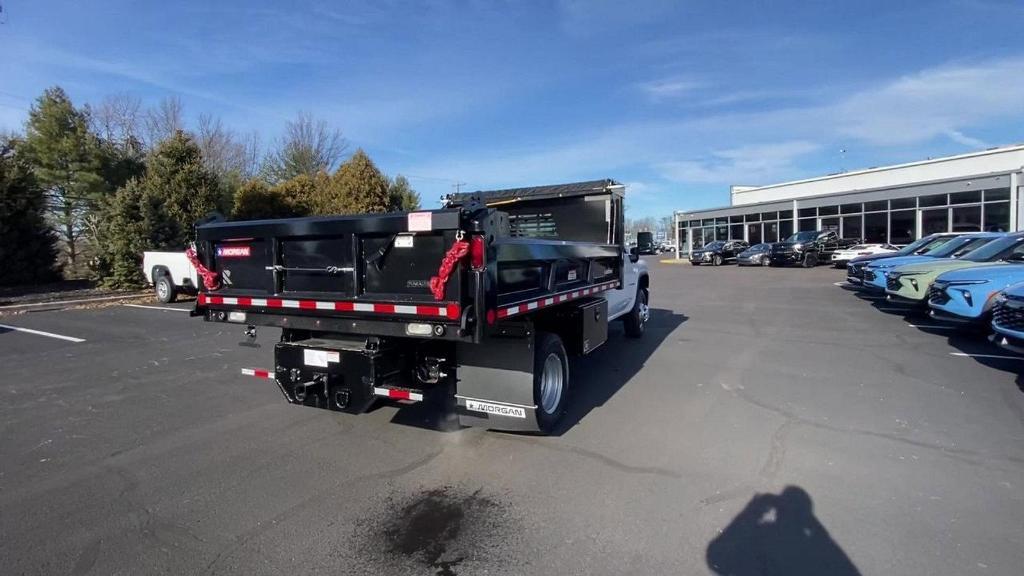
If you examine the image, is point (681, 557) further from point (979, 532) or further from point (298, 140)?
point (298, 140)

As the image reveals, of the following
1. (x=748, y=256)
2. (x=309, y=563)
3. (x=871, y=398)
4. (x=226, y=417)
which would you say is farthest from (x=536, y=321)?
(x=748, y=256)

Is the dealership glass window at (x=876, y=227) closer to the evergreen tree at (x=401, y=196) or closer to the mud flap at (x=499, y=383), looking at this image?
the evergreen tree at (x=401, y=196)

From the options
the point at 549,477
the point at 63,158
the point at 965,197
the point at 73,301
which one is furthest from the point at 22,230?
the point at 965,197

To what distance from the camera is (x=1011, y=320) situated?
6484 mm

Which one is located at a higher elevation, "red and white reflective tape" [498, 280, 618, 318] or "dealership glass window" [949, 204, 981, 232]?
"dealership glass window" [949, 204, 981, 232]

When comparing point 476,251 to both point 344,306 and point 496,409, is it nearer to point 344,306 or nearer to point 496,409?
point 344,306

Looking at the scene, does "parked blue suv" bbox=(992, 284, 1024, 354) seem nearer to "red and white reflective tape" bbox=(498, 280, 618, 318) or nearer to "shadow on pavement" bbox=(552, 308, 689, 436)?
"shadow on pavement" bbox=(552, 308, 689, 436)

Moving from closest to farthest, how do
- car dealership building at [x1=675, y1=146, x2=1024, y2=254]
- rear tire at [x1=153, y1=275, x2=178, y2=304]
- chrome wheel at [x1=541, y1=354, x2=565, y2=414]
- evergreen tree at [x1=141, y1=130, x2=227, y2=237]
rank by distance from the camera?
chrome wheel at [x1=541, y1=354, x2=565, y2=414] < rear tire at [x1=153, y1=275, x2=178, y2=304] < evergreen tree at [x1=141, y1=130, x2=227, y2=237] < car dealership building at [x1=675, y1=146, x2=1024, y2=254]

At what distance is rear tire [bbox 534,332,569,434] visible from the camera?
4.71 metres

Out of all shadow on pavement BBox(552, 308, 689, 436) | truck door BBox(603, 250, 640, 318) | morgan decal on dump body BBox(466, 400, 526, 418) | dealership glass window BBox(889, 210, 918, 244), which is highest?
dealership glass window BBox(889, 210, 918, 244)

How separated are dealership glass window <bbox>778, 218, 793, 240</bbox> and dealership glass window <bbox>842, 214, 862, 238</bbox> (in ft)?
12.0

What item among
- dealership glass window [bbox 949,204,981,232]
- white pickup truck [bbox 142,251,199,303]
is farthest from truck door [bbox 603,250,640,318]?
dealership glass window [bbox 949,204,981,232]

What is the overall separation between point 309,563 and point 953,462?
461cm

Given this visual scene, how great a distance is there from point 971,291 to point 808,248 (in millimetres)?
22407
